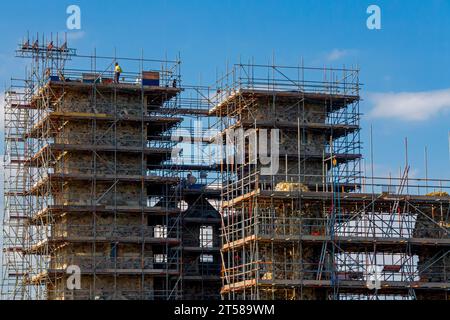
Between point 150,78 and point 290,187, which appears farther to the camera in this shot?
point 150,78

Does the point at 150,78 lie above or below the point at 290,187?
above

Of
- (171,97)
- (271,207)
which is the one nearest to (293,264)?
(271,207)

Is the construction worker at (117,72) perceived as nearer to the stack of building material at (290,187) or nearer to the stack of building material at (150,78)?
the stack of building material at (150,78)

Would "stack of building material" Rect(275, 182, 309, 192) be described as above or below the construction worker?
below

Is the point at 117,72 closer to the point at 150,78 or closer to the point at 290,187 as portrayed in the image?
the point at 150,78

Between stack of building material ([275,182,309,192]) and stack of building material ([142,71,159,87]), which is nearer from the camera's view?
stack of building material ([275,182,309,192])

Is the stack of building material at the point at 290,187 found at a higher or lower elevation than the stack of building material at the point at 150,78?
lower

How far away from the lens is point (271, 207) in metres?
58.4

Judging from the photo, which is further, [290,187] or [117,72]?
[117,72]

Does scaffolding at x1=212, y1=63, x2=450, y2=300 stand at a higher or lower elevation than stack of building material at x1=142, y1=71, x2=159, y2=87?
lower

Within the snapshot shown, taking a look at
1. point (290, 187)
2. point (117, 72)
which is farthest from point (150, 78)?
point (290, 187)

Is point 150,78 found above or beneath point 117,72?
beneath

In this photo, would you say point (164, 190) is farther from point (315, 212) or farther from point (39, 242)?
point (315, 212)

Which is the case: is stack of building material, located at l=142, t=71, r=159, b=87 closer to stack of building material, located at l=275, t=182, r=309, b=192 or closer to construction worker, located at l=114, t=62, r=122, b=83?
construction worker, located at l=114, t=62, r=122, b=83
